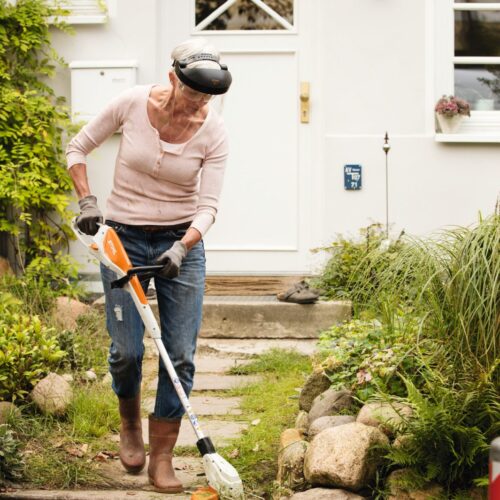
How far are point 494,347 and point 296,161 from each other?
4.33 m

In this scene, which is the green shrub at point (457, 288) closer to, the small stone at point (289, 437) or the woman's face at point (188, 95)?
the small stone at point (289, 437)

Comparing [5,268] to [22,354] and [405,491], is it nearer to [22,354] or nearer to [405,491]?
[22,354]

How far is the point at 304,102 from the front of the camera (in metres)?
8.03

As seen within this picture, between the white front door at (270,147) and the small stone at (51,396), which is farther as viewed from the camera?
the white front door at (270,147)

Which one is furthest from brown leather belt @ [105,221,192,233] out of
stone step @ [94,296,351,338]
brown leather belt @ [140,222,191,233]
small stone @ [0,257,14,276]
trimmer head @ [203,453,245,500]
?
small stone @ [0,257,14,276]

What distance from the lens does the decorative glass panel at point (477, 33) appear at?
806cm

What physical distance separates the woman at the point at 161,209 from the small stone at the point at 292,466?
459mm

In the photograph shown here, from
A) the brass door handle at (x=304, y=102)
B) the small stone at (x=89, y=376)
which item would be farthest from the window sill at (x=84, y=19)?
the small stone at (x=89, y=376)

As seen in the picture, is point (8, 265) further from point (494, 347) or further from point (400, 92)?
point (494, 347)

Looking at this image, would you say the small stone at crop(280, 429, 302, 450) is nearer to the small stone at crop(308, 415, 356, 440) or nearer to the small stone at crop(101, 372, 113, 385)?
the small stone at crop(308, 415, 356, 440)

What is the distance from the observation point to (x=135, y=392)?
14.9 ft

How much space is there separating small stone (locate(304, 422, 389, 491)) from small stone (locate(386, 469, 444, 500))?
0.12m

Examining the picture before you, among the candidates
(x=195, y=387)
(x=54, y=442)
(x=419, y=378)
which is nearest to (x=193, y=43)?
(x=419, y=378)

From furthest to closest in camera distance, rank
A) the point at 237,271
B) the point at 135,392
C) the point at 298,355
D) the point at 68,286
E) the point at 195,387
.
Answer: the point at 237,271
the point at 68,286
the point at 298,355
the point at 195,387
the point at 135,392
